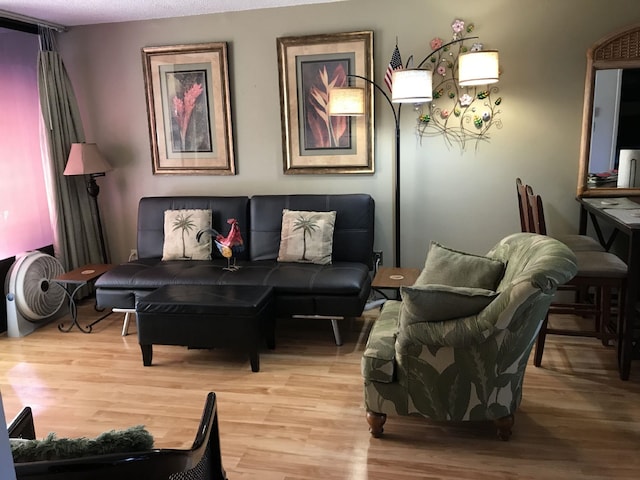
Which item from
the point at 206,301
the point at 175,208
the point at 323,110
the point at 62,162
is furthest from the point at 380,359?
the point at 62,162

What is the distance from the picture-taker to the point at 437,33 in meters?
3.83

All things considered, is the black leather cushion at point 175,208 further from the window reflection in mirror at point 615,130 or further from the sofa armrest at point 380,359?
the window reflection in mirror at point 615,130

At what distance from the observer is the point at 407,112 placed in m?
4.00

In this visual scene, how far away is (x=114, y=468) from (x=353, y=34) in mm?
3464

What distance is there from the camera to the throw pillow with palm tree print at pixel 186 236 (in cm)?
411

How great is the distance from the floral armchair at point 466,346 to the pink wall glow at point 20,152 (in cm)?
313

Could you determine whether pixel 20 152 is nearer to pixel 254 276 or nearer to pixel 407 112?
pixel 254 276

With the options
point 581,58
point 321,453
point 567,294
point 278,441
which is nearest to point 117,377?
point 278,441

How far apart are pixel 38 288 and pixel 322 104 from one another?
256 centimetres

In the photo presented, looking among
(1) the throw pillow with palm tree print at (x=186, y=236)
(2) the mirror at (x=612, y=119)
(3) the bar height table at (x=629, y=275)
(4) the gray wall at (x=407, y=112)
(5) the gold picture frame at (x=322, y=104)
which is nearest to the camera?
(3) the bar height table at (x=629, y=275)

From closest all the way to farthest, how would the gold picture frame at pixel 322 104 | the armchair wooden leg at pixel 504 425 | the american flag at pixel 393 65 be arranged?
the armchair wooden leg at pixel 504 425 → the american flag at pixel 393 65 → the gold picture frame at pixel 322 104

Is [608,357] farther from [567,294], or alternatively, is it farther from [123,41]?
[123,41]

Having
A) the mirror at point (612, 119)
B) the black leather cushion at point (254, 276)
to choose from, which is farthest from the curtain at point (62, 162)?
the mirror at point (612, 119)

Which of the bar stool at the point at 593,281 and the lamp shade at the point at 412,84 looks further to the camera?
the lamp shade at the point at 412,84
